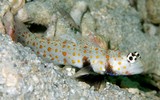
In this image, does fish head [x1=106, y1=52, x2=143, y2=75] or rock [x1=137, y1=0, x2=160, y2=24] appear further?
rock [x1=137, y1=0, x2=160, y2=24]

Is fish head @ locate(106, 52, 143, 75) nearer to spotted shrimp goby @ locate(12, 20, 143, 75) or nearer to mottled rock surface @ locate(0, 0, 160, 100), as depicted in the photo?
spotted shrimp goby @ locate(12, 20, 143, 75)


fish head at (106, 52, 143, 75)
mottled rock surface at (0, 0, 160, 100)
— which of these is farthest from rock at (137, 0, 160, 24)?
fish head at (106, 52, 143, 75)

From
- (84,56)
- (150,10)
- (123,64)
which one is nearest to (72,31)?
(84,56)

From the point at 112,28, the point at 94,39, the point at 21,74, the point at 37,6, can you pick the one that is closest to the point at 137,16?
the point at 112,28

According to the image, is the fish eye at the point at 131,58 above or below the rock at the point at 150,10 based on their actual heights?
above

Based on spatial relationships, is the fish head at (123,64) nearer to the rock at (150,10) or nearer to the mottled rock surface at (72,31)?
the mottled rock surface at (72,31)

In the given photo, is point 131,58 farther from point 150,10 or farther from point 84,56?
point 150,10

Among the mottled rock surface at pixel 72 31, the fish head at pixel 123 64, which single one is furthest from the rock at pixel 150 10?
the fish head at pixel 123 64

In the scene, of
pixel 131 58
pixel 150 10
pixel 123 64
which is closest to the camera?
pixel 131 58

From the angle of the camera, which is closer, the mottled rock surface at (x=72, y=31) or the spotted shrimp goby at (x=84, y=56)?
the mottled rock surface at (x=72, y=31)
